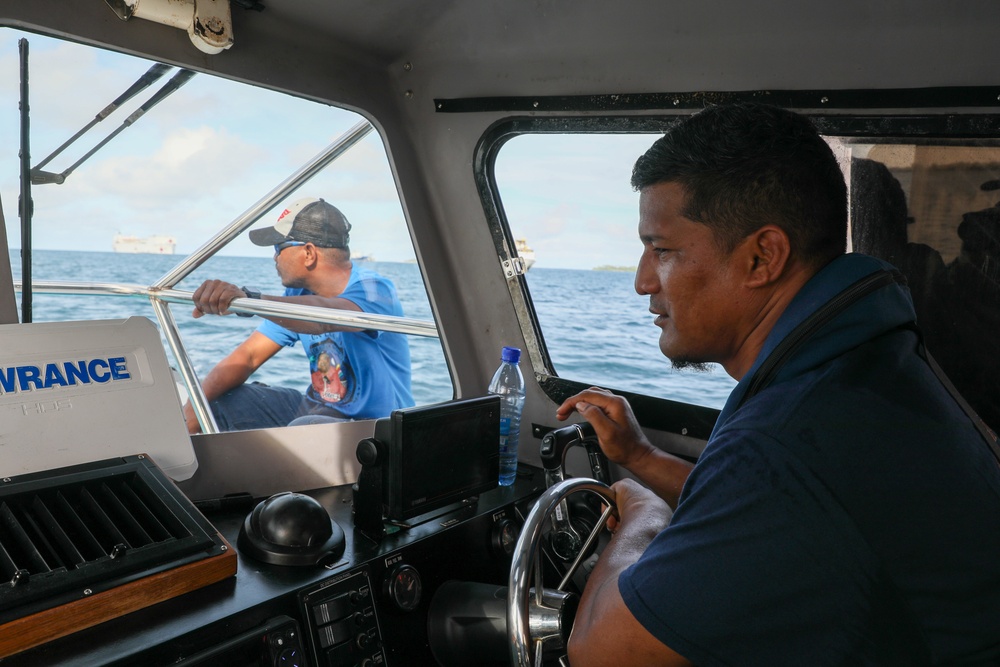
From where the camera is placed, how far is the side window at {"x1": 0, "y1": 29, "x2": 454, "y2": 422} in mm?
1699

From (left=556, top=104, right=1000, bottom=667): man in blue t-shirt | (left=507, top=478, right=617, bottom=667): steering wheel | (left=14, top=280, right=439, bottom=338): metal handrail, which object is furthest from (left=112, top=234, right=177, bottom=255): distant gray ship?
(left=556, top=104, right=1000, bottom=667): man in blue t-shirt

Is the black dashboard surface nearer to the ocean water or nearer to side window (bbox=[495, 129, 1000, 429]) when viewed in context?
the ocean water

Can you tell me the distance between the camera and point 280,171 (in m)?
2.22

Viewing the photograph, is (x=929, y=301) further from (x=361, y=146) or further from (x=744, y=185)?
(x=361, y=146)

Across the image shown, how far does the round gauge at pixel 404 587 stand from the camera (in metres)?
1.58

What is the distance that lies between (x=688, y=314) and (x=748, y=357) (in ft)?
0.41

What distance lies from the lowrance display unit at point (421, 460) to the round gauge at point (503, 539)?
0.36 feet

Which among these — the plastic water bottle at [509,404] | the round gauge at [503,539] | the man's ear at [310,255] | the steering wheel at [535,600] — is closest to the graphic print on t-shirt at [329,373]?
the man's ear at [310,255]

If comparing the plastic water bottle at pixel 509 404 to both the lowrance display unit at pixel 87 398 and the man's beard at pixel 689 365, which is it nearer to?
the man's beard at pixel 689 365

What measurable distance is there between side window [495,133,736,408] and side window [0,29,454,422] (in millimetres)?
387

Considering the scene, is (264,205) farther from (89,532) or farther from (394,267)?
(89,532)

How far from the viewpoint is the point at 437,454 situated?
177 cm

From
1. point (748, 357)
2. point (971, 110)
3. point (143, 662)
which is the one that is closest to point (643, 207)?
point (748, 357)

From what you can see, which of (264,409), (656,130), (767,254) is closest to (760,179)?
(767,254)
